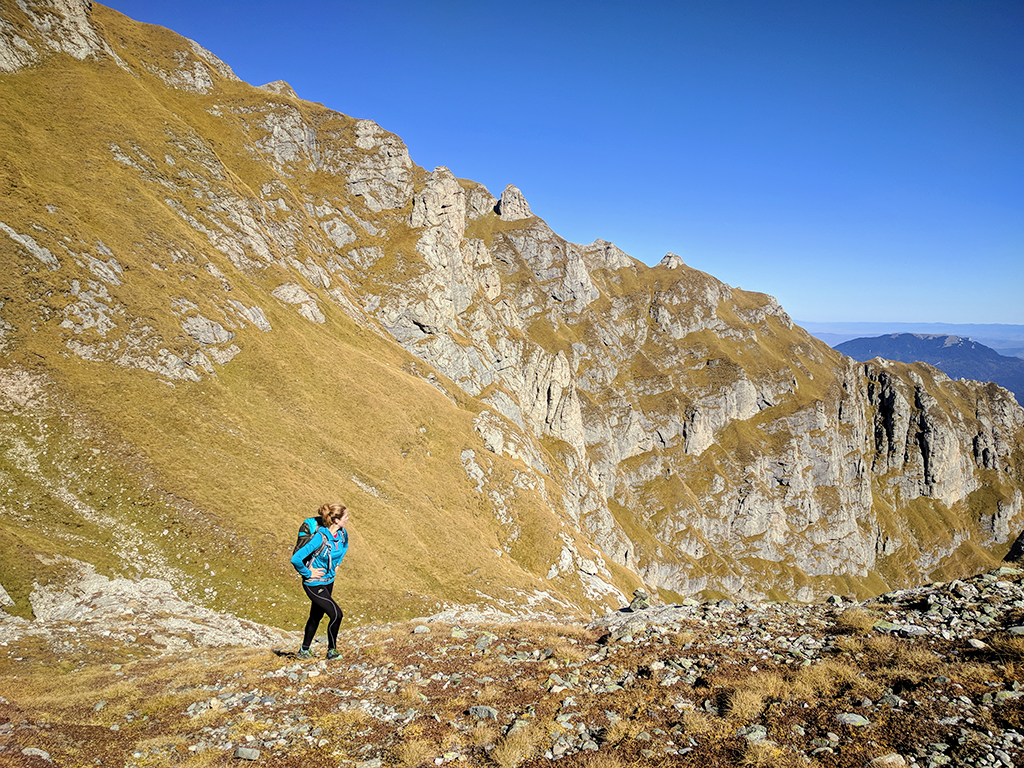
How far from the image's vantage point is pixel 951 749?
813cm

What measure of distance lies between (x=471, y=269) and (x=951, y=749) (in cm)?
16742

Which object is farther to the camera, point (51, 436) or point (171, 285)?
point (171, 285)

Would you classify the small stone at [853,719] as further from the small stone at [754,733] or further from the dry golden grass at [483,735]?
the dry golden grass at [483,735]

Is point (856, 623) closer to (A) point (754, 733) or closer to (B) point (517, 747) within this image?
(A) point (754, 733)

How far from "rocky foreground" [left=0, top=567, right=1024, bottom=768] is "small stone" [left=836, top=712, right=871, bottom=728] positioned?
0.09 m

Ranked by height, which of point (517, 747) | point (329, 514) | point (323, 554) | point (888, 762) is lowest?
point (517, 747)

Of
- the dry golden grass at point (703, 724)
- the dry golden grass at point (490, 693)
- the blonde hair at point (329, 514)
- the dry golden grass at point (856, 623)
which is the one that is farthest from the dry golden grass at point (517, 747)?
the dry golden grass at point (856, 623)

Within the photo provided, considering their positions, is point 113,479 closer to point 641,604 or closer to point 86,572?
point 86,572

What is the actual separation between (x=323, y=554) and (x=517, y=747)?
24.5 ft

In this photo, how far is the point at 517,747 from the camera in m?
Result: 9.38

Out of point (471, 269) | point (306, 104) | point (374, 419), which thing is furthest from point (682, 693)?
point (306, 104)

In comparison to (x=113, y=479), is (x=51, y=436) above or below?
above

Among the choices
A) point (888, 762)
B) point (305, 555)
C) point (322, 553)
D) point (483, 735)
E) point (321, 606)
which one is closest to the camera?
point (888, 762)

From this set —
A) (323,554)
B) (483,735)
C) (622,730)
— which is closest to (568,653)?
(622,730)
